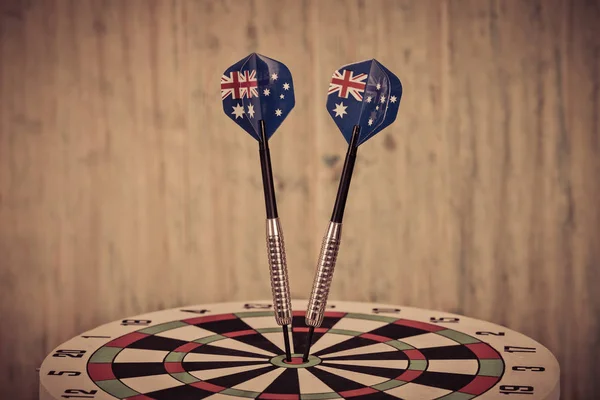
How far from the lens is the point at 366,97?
1.59 meters

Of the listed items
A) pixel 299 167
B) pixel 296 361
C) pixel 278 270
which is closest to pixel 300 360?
pixel 296 361

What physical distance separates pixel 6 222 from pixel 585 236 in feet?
5.83

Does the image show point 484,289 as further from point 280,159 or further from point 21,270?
point 21,270

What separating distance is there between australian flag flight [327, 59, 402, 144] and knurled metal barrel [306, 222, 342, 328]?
0.23 metres

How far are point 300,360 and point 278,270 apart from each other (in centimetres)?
19

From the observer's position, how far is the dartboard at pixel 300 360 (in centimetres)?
129

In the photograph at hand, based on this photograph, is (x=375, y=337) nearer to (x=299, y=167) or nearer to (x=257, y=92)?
(x=257, y=92)

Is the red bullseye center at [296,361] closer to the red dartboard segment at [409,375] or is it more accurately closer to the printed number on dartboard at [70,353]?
the red dartboard segment at [409,375]

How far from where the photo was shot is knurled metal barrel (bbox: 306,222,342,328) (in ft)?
4.88

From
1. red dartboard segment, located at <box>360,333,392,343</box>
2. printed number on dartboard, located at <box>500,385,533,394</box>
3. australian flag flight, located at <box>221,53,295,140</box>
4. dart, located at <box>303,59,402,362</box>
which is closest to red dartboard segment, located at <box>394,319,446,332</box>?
red dartboard segment, located at <box>360,333,392,343</box>

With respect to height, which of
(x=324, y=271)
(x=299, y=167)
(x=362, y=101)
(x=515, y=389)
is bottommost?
(x=515, y=389)

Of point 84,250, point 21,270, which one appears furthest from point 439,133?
→ point 21,270

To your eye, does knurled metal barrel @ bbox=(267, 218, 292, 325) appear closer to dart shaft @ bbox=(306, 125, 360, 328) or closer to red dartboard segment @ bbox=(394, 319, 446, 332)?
dart shaft @ bbox=(306, 125, 360, 328)

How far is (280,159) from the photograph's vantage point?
2.27 m
